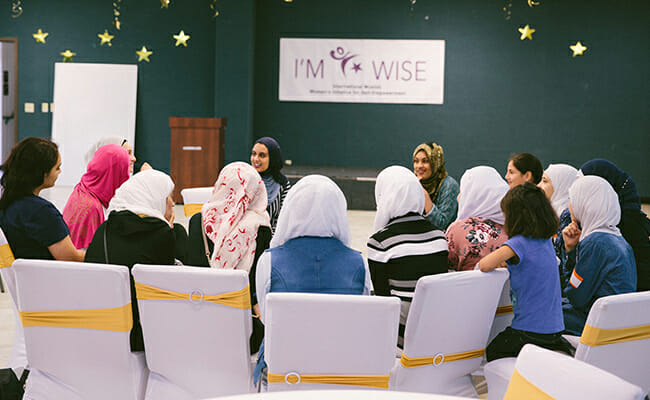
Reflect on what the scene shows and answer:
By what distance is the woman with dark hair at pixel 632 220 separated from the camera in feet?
10.9

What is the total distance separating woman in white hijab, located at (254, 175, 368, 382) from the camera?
7.75 ft

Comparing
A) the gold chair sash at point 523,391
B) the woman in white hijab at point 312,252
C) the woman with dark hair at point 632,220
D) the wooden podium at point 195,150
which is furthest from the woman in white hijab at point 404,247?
the wooden podium at point 195,150

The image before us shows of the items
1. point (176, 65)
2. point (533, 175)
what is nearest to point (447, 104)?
point (176, 65)

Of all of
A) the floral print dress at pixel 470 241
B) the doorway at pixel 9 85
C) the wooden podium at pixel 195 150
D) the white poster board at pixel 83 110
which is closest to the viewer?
the floral print dress at pixel 470 241

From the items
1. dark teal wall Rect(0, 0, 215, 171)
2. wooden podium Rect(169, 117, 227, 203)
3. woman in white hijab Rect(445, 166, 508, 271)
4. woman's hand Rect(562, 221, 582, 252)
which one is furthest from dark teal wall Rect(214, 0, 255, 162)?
woman's hand Rect(562, 221, 582, 252)

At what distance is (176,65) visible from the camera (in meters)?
11.4

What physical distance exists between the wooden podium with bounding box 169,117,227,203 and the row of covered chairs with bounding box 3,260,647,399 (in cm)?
721

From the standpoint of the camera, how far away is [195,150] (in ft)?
31.5

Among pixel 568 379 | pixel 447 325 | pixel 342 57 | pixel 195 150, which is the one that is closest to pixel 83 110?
pixel 195 150

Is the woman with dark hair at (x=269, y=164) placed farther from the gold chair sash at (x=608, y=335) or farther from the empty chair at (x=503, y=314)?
the gold chair sash at (x=608, y=335)

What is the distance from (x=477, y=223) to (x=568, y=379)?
1833 millimetres

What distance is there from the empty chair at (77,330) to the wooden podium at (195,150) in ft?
23.7

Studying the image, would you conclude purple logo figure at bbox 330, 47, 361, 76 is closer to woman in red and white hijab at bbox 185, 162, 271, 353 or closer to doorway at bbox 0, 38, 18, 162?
doorway at bbox 0, 38, 18, 162

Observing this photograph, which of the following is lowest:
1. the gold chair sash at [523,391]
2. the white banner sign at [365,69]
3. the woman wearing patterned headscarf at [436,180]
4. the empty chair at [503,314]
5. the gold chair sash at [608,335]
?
the empty chair at [503,314]
